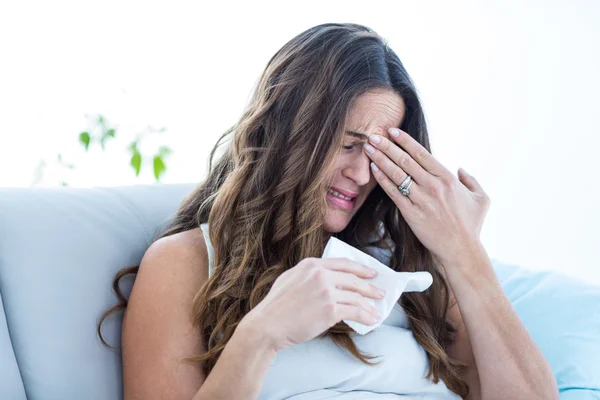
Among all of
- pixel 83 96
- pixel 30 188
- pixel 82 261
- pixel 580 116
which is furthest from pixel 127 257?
pixel 580 116

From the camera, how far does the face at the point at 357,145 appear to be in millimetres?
1373

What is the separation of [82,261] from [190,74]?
1891 mm

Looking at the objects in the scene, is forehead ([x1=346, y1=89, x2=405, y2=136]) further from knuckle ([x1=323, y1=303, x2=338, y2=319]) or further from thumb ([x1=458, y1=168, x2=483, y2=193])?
knuckle ([x1=323, y1=303, x2=338, y2=319])

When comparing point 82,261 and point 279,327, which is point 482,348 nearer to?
point 279,327

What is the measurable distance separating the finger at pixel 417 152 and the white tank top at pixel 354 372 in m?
0.36

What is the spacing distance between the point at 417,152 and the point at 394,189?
0.09 meters

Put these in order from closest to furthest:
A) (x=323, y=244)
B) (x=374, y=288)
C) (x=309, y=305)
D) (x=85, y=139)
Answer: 1. (x=309, y=305)
2. (x=374, y=288)
3. (x=323, y=244)
4. (x=85, y=139)

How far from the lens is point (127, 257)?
1435 millimetres

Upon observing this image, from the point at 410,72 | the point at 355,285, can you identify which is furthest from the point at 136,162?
the point at 355,285

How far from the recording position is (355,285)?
112cm

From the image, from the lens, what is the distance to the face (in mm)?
1373

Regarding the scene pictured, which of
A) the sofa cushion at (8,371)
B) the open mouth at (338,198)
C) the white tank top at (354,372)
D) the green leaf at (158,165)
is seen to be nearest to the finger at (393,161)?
the open mouth at (338,198)

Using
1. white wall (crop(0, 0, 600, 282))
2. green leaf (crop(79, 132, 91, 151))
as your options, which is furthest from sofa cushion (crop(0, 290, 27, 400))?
white wall (crop(0, 0, 600, 282))

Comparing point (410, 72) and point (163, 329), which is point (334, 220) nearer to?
point (163, 329)
